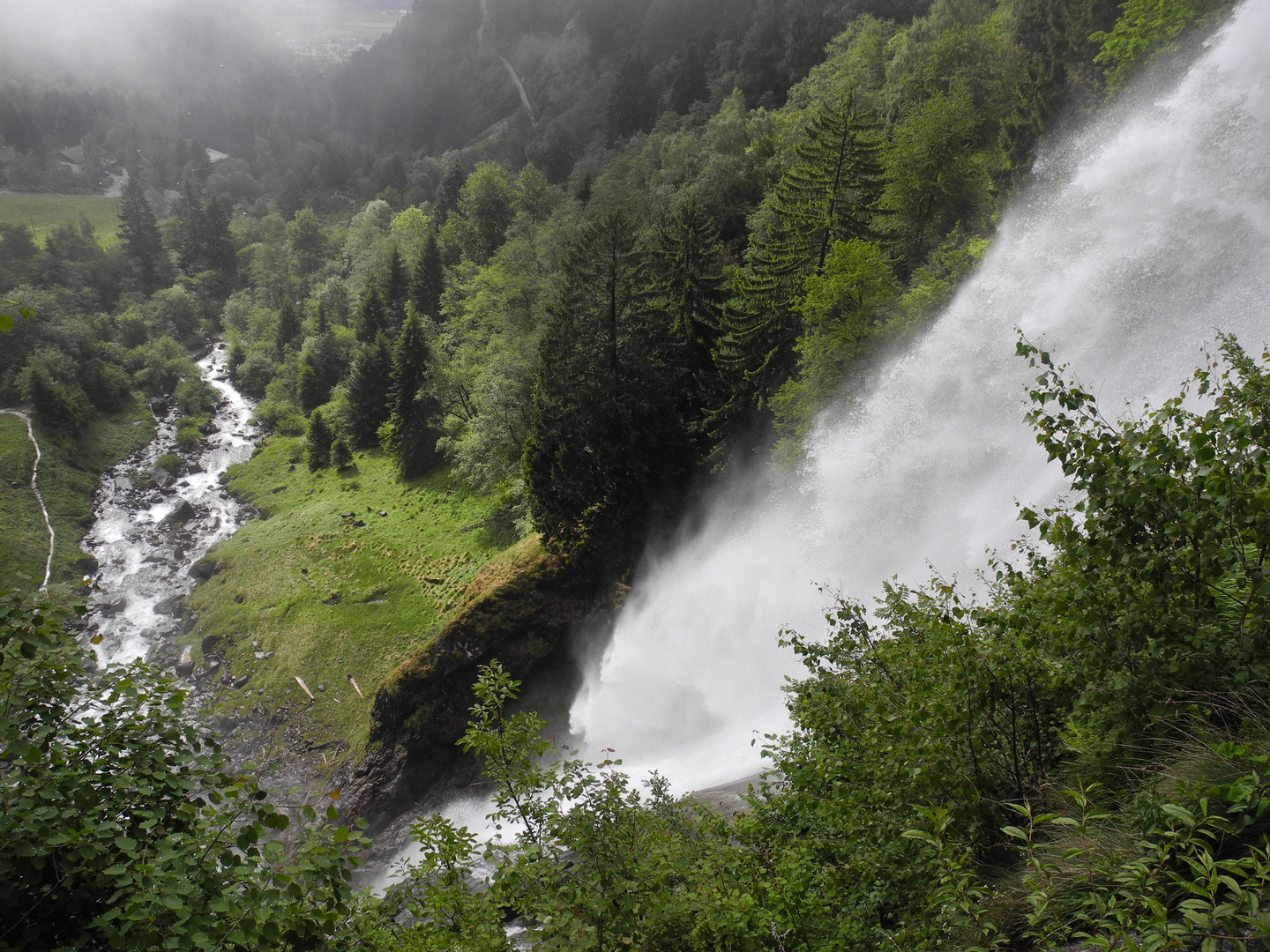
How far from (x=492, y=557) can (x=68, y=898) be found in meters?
30.5

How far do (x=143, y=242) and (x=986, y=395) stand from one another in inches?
5373

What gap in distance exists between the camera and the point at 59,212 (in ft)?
452

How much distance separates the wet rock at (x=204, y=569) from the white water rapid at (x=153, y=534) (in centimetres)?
49

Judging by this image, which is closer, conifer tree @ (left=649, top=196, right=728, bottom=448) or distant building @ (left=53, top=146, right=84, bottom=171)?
conifer tree @ (left=649, top=196, right=728, bottom=448)

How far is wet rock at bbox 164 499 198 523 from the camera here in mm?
49938

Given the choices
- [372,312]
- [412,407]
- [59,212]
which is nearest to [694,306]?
[412,407]

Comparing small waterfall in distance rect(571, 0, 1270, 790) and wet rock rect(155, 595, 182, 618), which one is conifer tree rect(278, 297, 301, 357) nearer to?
wet rock rect(155, 595, 182, 618)

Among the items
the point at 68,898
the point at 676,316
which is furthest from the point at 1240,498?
the point at 676,316

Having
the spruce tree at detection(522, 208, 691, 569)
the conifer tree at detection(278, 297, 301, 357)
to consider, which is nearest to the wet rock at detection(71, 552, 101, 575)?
the spruce tree at detection(522, 208, 691, 569)

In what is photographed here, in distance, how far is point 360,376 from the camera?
54.3 meters

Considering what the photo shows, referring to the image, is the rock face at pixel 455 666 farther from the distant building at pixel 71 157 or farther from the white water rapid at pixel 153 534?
the distant building at pixel 71 157

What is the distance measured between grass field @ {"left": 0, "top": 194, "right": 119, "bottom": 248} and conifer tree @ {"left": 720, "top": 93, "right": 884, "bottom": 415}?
474 feet

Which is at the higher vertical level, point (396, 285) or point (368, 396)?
point (396, 285)

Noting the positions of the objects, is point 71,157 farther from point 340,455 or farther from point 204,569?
point 204,569
